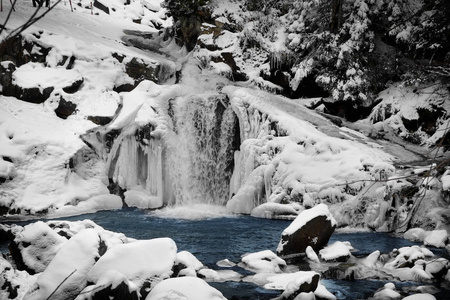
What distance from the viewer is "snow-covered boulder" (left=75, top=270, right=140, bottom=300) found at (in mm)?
4066

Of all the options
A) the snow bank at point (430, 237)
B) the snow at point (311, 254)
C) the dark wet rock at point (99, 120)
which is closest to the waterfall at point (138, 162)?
the dark wet rock at point (99, 120)

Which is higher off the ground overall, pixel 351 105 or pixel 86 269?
pixel 351 105

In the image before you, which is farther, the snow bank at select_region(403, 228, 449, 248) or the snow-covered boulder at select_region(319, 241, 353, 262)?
the snow bank at select_region(403, 228, 449, 248)

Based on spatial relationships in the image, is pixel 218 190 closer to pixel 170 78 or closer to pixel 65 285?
pixel 170 78

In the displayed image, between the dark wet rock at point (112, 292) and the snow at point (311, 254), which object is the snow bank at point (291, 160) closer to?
the snow at point (311, 254)

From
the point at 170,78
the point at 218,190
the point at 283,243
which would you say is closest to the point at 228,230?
the point at 283,243

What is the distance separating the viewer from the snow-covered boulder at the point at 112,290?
4066 mm

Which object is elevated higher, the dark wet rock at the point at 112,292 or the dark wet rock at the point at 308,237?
the dark wet rock at the point at 112,292

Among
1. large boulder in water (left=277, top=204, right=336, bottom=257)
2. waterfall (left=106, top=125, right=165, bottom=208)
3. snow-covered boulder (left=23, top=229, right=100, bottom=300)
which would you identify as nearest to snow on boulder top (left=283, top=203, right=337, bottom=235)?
large boulder in water (left=277, top=204, right=336, bottom=257)

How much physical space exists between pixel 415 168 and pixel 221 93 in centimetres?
773

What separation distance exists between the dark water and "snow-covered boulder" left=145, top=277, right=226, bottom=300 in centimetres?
126

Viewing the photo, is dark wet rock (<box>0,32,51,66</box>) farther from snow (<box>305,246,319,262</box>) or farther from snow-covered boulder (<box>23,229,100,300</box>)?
snow (<box>305,246,319,262</box>)

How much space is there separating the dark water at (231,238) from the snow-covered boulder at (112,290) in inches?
68.4

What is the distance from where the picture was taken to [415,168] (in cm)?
1023
